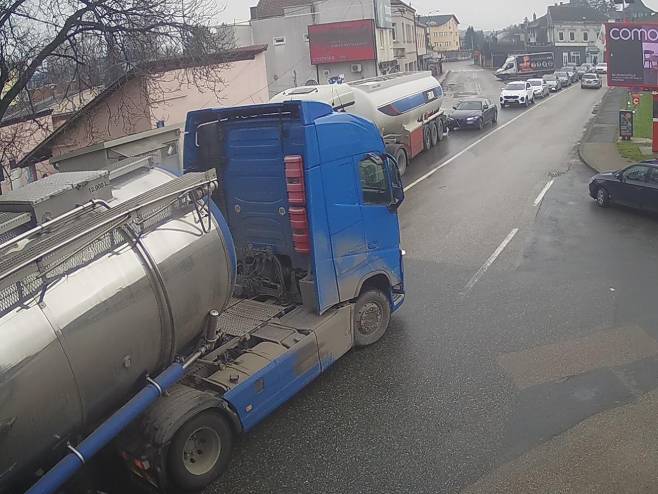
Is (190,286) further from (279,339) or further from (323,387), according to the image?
(323,387)

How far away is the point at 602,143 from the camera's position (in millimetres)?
24984

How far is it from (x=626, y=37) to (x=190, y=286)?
21.8 m

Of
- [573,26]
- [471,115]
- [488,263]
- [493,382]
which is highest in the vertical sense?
[573,26]

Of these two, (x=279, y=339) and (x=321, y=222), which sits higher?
(x=321, y=222)

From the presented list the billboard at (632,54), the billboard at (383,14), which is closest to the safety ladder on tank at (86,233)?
the billboard at (632,54)

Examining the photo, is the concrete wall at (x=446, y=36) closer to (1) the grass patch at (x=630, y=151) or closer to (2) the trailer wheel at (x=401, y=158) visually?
(1) the grass patch at (x=630, y=151)

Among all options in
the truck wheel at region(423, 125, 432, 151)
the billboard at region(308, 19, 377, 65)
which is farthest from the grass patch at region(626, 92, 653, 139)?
the billboard at region(308, 19, 377, 65)

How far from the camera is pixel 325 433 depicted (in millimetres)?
6742

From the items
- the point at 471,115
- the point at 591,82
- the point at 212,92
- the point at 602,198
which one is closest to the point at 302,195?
the point at 602,198

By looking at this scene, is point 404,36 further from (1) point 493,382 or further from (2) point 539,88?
(1) point 493,382

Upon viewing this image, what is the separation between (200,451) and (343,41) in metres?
48.2

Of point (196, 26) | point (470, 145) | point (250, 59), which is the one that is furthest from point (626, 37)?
point (196, 26)

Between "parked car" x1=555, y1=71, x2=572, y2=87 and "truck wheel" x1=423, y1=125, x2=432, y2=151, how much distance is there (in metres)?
33.5

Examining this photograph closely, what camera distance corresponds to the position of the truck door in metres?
8.24
